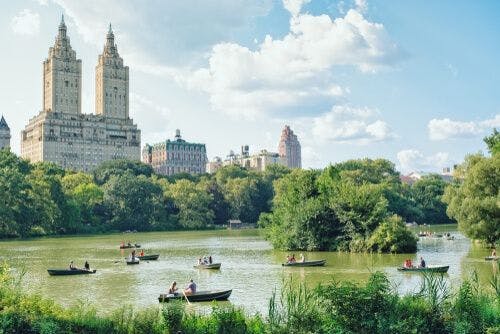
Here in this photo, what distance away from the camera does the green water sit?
1121 inches

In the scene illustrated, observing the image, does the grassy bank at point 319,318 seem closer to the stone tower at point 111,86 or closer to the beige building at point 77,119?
the beige building at point 77,119

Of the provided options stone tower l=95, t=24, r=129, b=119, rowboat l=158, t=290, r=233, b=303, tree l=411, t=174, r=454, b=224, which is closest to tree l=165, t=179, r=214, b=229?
tree l=411, t=174, r=454, b=224

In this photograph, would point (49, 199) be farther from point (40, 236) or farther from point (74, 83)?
point (74, 83)

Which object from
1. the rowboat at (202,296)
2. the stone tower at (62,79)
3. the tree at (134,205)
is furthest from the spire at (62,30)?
the rowboat at (202,296)

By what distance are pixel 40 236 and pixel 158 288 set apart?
2062 inches

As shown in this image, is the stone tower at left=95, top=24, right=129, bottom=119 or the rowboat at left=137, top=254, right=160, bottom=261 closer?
the rowboat at left=137, top=254, right=160, bottom=261

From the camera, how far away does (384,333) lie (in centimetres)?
1512

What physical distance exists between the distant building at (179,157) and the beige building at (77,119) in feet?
91.7

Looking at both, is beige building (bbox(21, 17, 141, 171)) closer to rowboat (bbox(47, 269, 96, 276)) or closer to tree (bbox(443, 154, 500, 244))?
tree (bbox(443, 154, 500, 244))

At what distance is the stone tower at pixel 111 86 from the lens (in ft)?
545

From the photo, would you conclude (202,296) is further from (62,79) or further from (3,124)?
(3,124)

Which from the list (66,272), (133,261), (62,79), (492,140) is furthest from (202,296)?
(62,79)

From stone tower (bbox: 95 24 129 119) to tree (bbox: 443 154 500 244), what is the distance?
128 metres

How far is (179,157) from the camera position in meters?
194
